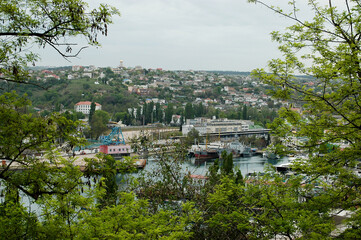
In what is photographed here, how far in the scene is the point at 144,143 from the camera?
4438mm

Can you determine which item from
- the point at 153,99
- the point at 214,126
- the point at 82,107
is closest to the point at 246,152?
the point at 214,126

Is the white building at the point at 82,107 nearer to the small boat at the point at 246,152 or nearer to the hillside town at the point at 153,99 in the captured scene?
the hillside town at the point at 153,99

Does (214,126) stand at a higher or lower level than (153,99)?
lower

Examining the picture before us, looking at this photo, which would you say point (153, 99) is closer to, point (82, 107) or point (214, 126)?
point (82, 107)

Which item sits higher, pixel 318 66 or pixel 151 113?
pixel 318 66

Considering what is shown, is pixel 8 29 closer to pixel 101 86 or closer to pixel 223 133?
pixel 223 133

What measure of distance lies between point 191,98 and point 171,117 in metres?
17.5

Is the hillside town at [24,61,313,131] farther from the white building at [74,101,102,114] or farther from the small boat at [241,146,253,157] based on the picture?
the small boat at [241,146,253,157]

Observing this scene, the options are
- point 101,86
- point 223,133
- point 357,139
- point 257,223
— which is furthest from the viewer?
point 101,86

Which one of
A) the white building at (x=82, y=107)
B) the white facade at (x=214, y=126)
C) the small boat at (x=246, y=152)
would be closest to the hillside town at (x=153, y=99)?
the white building at (x=82, y=107)

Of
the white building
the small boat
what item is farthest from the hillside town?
the small boat

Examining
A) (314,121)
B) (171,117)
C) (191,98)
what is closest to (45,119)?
(314,121)

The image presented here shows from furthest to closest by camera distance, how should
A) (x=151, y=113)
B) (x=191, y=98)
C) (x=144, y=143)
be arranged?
(x=191, y=98)
(x=151, y=113)
(x=144, y=143)

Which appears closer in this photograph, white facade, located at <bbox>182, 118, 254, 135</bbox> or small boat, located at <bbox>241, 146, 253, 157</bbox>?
small boat, located at <bbox>241, 146, 253, 157</bbox>
